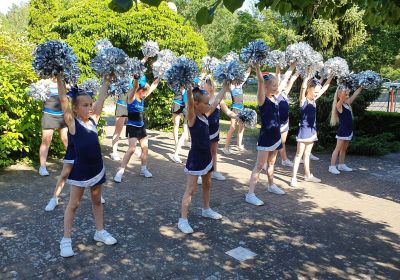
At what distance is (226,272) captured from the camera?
4.20 meters

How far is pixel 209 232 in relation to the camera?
5230 mm

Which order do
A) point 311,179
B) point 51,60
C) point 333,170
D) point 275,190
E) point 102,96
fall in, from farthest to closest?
point 333,170 → point 311,179 → point 275,190 → point 102,96 → point 51,60

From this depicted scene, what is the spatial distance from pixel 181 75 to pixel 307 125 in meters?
4.04

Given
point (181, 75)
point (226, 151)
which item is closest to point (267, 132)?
point (181, 75)

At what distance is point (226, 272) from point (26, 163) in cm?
589

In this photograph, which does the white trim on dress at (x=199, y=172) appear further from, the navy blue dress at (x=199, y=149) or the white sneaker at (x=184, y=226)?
the white sneaker at (x=184, y=226)

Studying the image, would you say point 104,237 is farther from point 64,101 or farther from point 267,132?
point 267,132

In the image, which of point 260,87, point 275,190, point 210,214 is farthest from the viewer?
point 275,190

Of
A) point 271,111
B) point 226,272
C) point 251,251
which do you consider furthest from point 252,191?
point 226,272

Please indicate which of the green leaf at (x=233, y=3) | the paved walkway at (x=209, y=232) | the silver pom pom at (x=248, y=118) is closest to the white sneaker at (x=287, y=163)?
the paved walkway at (x=209, y=232)

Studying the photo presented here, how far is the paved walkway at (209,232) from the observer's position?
426 centimetres

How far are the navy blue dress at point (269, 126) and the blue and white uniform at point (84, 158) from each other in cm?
291

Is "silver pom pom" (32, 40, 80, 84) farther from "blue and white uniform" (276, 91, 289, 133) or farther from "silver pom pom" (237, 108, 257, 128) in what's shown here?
"blue and white uniform" (276, 91, 289, 133)

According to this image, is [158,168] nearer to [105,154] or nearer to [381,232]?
[105,154]
